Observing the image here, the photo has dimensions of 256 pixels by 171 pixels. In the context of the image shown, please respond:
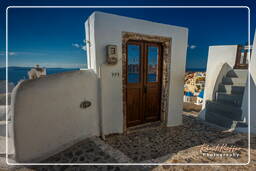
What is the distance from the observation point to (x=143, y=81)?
3531 millimetres

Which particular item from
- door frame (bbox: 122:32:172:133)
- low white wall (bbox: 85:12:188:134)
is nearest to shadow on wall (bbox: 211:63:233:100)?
low white wall (bbox: 85:12:188:134)

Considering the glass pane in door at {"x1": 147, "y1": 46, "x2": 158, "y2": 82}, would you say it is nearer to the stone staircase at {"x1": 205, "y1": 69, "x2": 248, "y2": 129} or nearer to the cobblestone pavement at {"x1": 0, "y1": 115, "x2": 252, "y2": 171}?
the cobblestone pavement at {"x1": 0, "y1": 115, "x2": 252, "y2": 171}

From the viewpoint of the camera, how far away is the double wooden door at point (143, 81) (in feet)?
10.9

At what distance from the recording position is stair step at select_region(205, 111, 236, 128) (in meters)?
3.96

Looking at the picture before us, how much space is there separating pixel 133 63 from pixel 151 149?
7.25 ft

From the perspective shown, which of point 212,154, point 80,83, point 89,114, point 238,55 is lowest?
point 212,154

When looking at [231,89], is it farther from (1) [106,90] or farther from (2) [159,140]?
(1) [106,90]

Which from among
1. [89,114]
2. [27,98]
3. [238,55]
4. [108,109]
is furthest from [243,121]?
[27,98]

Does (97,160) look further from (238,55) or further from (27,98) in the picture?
(238,55)

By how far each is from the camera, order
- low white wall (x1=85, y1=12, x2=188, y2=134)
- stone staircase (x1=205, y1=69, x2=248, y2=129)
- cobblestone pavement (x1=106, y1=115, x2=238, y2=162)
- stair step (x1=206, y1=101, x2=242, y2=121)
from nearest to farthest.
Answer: cobblestone pavement (x1=106, y1=115, x2=238, y2=162) < low white wall (x1=85, y1=12, x2=188, y2=134) < stair step (x1=206, y1=101, x2=242, y2=121) < stone staircase (x1=205, y1=69, x2=248, y2=129)

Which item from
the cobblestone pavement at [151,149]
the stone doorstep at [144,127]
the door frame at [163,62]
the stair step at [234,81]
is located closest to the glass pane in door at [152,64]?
the door frame at [163,62]

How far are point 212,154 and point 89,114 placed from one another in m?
2.56

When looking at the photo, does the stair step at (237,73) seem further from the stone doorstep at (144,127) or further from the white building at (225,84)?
the stone doorstep at (144,127)

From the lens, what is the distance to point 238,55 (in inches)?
183
